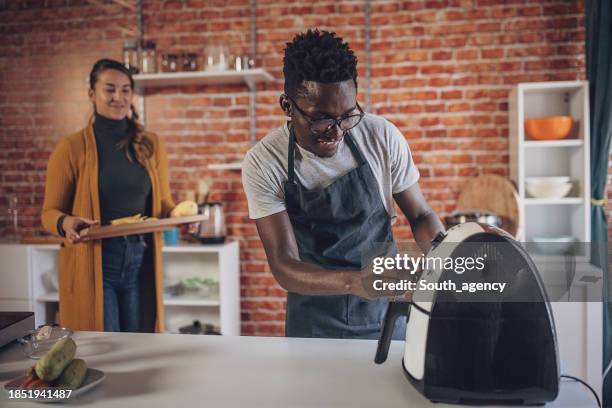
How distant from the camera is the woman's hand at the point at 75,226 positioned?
201 centimetres

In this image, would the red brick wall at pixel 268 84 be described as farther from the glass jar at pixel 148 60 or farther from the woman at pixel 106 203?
the woman at pixel 106 203

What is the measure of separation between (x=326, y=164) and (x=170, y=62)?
188cm

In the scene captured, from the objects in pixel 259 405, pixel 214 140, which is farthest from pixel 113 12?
pixel 259 405

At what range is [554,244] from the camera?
8.80 ft

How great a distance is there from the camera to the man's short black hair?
4.26 ft

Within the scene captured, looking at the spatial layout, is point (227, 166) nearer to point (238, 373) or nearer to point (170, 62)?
point (170, 62)

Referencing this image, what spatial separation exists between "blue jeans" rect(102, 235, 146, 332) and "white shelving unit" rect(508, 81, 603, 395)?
5.46ft

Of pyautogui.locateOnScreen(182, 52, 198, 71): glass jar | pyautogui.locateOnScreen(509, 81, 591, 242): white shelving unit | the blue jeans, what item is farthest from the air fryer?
pyautogui.locateOnScreen(182, 52, 198, 71): glass jar

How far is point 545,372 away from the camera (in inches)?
35.5

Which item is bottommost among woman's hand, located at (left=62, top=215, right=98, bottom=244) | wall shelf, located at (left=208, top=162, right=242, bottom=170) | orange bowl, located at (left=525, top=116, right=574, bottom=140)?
woman's hand, located at (left=62, top=215, right=98, bottom=244)

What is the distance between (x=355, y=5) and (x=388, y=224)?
75.2 inches

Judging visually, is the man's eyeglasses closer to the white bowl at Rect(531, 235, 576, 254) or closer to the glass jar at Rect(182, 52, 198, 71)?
the white bowl at Rect(531, 235, 576, 254)

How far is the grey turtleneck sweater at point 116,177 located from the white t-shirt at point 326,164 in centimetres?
85

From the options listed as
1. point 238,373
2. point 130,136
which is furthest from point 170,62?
point 238,373
